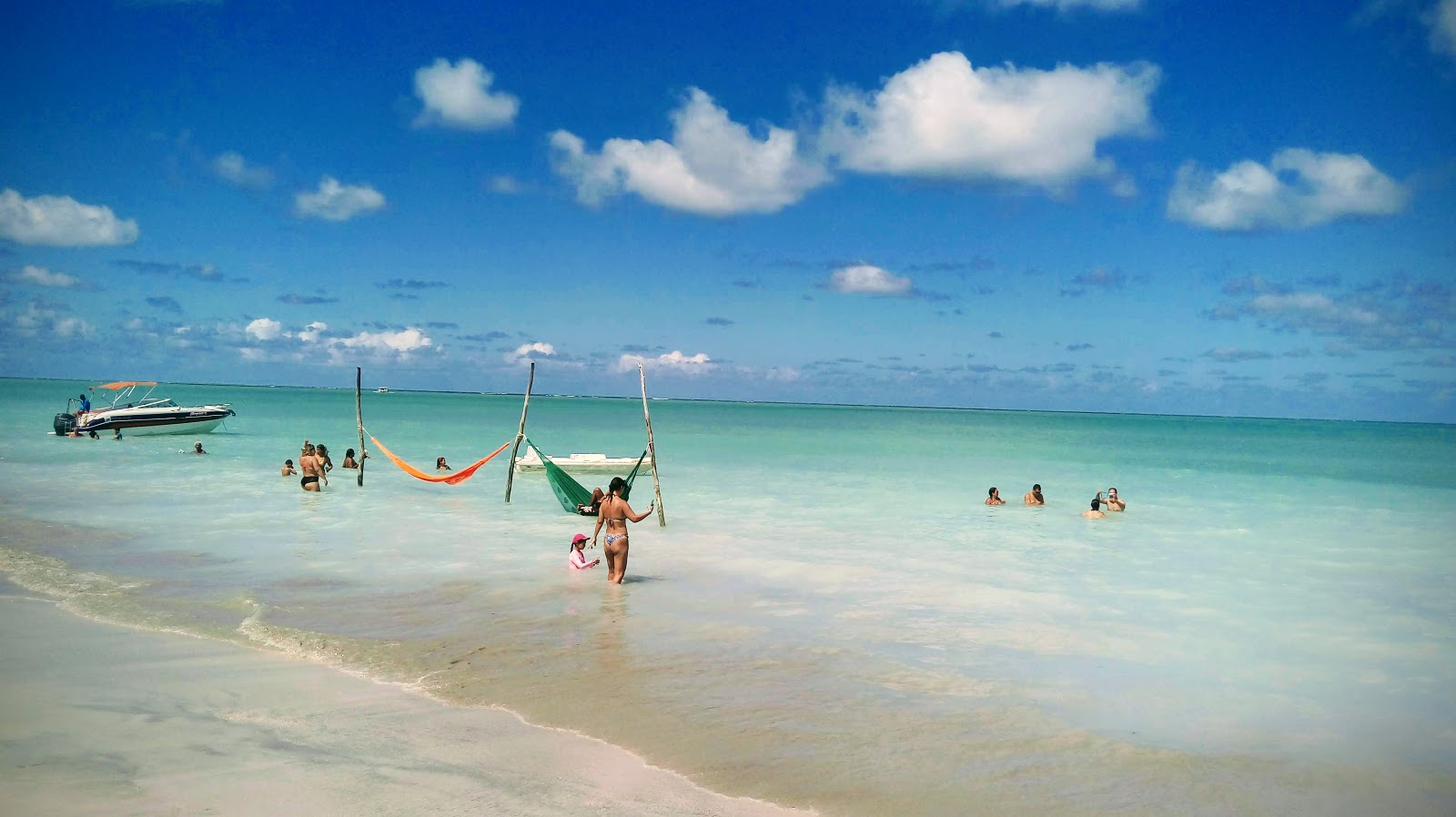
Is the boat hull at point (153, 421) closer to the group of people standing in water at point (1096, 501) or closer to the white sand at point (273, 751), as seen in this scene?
the group of people standing in water at point (1096, 501)

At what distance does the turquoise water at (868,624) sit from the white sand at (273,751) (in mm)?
362

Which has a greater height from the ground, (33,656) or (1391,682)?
(33,656)

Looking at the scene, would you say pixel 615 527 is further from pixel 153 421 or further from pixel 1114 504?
→ pixel 153 421

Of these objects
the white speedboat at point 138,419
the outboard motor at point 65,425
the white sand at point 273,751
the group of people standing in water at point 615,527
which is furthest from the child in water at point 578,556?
the outboard motor at point 65,425

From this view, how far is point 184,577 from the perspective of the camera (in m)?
8.87

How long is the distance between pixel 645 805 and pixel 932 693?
2.61 meters

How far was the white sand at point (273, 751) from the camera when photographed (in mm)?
3963

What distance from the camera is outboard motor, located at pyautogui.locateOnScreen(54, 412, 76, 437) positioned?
28.0 m

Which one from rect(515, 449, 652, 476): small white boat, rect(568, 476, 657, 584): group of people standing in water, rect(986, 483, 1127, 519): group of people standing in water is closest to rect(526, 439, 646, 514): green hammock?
rect(568, 476, 657, 584): group of people standing in water

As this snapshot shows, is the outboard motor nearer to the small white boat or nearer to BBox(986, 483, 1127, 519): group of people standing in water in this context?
the small white boat

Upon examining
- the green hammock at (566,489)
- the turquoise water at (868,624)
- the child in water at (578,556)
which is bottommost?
the turquoise water at (868,624)

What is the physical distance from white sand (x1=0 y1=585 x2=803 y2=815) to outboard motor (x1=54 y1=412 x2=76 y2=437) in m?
27.1

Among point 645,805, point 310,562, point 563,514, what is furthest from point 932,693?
point 563,514

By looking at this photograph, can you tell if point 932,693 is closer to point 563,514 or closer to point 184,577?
point 184,577
